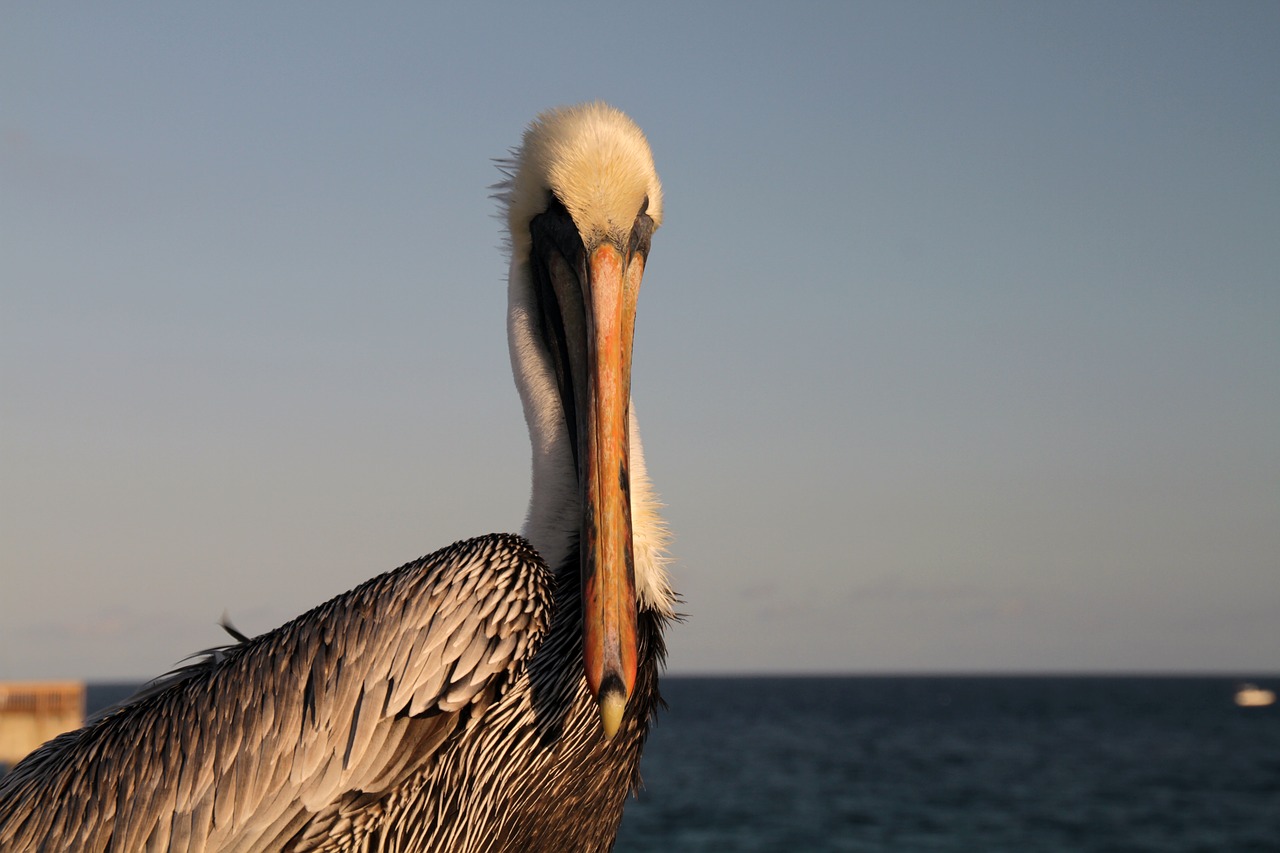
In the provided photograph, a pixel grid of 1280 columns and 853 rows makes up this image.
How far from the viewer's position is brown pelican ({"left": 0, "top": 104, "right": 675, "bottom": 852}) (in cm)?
333

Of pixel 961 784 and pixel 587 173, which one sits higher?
pixel 587 173

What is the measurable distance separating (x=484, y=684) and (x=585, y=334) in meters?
1.08

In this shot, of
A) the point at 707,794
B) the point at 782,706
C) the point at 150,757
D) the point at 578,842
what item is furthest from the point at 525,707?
the point at 782,706

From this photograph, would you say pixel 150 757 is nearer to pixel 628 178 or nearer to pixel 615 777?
pixel 615 777

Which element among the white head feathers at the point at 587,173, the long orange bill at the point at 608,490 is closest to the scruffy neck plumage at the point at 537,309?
the white head feathers at the point at 587,173

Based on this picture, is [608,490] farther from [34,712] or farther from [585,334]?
[34,712]

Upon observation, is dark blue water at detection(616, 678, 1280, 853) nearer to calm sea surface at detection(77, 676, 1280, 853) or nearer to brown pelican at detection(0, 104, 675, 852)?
calm sea surface at detection(77, 676, 1280, 853)

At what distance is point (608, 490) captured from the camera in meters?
3.43

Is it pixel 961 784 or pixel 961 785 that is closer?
pixel 961 785

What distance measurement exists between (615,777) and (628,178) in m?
1.84

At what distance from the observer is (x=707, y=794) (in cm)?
4325

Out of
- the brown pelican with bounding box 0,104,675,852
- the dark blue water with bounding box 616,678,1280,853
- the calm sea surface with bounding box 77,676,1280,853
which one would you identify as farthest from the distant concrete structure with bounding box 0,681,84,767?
the brown pelican with bounding box 0,104,675,852

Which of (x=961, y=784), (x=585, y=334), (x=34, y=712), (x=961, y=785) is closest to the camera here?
(x=585, y=334)

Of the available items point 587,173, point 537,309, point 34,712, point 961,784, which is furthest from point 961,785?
point 587,173
